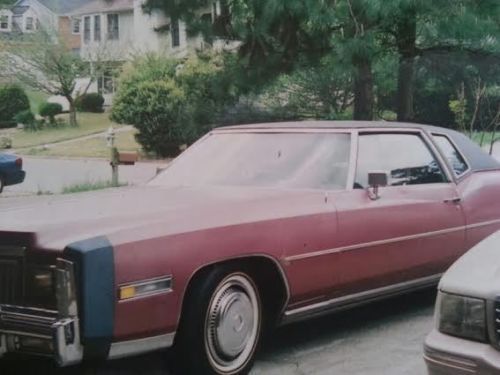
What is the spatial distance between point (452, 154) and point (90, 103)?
35.8 meters

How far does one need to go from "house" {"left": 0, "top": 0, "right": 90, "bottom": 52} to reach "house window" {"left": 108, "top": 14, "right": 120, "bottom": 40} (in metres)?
2.03

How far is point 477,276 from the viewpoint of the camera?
327 cm

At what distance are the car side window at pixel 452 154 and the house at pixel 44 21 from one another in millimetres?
31928

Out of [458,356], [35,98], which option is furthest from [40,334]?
[35,98]

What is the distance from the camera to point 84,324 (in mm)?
3715

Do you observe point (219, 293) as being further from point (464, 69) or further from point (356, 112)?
point (464, 69)

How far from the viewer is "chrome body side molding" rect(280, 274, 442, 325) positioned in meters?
4.75

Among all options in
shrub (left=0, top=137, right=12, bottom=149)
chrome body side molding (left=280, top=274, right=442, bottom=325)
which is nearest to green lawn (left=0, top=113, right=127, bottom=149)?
shrub (left=0, top=137, right=12, bottom=149)


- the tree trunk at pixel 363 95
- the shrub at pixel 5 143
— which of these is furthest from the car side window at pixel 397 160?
the shrub at pixel 5 143

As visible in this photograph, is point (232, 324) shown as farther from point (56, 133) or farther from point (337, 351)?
point (56, 133)

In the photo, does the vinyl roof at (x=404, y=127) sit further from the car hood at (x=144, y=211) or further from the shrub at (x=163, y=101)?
the shrub at (x=163, y=101)

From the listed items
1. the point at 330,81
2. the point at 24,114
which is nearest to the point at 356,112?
the point at 330,81

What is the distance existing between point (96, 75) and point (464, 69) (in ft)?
87.7

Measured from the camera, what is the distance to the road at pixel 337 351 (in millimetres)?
4636
